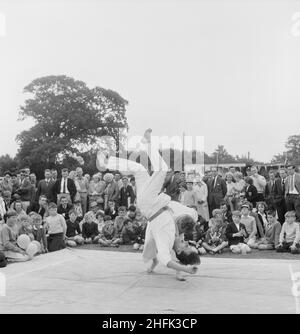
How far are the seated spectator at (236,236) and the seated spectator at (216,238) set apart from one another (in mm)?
124

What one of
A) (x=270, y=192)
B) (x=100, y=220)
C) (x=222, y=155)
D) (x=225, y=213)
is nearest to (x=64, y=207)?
(x=100, y=220)

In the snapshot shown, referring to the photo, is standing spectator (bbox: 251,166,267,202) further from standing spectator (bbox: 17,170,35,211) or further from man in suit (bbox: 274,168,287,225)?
standing spectator (bbox: 17,170,35,211)

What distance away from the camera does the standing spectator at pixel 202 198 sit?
11758mm

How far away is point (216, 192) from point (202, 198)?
440 mm

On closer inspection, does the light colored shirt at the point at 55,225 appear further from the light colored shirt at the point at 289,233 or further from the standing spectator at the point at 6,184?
the light colored shirt at the point at 289,233

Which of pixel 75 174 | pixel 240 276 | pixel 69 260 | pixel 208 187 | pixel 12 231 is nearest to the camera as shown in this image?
pixel 240 276

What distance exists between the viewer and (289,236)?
9.66 meters

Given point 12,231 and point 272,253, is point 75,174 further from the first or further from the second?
point 272,253

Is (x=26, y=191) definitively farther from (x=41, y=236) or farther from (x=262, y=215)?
(x=262, y=215)

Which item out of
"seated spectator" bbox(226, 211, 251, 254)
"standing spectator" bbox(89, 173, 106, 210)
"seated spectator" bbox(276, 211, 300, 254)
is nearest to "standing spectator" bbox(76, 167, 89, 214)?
"standing spectator" bbox(89, 173, 106, 210)

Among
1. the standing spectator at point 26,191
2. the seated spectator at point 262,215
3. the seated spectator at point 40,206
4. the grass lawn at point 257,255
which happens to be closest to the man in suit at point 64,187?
the seated spectator at point 40,206

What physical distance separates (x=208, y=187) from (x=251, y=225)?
80.4 inches

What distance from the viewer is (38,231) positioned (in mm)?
10008
